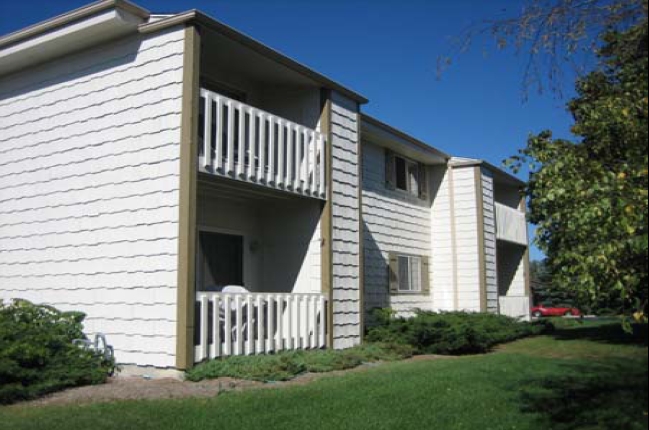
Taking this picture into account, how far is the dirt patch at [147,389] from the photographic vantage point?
834 cm

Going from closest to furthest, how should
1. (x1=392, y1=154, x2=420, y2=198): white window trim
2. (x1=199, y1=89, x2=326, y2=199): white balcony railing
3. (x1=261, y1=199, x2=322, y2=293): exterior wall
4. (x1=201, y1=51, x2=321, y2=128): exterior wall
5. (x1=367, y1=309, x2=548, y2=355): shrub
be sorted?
(x1=199, y1=89, x2=326, y2=199): white balcony railing < (x1=261, y1=199, x2=322, y2=293): exterior wall < (x1=201, y1=51, x2=321, y2=128): exterior wall < (x1=367, y1=309, x2=548, y2=355): shrub < (x1=392, y1=154, x2=420, y2=198): white window trim

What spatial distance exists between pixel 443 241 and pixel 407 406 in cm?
1308

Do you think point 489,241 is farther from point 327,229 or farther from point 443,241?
point 327,229

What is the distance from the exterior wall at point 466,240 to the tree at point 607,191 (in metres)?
13.8

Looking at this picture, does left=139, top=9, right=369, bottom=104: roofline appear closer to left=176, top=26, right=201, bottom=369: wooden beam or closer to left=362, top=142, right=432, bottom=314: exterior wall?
left=176, top=26, right=201, bottom=369: wooden beam

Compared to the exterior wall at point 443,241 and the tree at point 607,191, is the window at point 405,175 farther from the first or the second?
the tree at point 607,191

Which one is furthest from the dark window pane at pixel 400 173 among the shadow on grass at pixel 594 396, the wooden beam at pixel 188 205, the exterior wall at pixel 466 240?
the wooden beam at pixel 188 205

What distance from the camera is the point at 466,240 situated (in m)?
20.0

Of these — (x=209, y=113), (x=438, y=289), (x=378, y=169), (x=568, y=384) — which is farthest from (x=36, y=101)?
(x=438, y=289)

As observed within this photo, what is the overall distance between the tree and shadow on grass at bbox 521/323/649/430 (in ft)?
5.88

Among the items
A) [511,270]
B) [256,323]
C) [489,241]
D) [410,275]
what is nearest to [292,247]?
[256,323]

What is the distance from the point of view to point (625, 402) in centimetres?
748

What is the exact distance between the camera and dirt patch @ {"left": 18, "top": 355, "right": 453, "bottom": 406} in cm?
834

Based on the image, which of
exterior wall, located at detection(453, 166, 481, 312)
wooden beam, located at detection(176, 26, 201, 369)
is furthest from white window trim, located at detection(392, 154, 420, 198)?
wooden beam, located at detection(176, 26, 201, 369)
